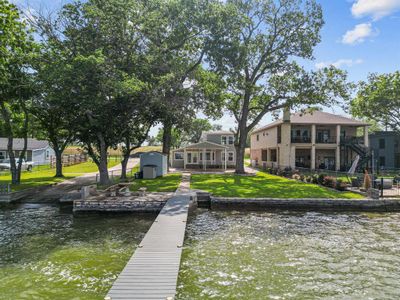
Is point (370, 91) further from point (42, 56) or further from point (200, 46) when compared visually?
point (42, 56)

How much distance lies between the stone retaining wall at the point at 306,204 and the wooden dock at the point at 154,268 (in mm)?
6340

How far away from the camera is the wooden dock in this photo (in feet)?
22.0

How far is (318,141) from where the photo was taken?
127 ft

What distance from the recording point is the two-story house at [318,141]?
37.2 metres

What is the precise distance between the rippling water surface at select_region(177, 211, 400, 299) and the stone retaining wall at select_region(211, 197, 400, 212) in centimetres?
258

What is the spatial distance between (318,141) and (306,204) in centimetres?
2214

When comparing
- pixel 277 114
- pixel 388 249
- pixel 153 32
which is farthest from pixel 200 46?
pixel 388 249

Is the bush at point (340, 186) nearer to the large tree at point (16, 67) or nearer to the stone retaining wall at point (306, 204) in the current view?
the stone retaining wall at point (306, 204)

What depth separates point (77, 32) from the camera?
21000mm

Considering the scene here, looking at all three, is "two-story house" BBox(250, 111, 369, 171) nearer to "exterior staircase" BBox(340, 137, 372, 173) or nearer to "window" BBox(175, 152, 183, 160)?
"exterior staircase" BBox(340, 137, 372, 173)

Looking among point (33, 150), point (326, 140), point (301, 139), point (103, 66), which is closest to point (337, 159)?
point (326, 140)

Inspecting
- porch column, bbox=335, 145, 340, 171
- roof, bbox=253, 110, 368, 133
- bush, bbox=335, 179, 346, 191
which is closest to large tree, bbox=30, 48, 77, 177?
bush, bbox=335, 179, 346, 191

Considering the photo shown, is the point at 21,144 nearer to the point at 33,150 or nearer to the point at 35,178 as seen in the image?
the point at 33,150

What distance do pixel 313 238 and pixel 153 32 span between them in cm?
1927
